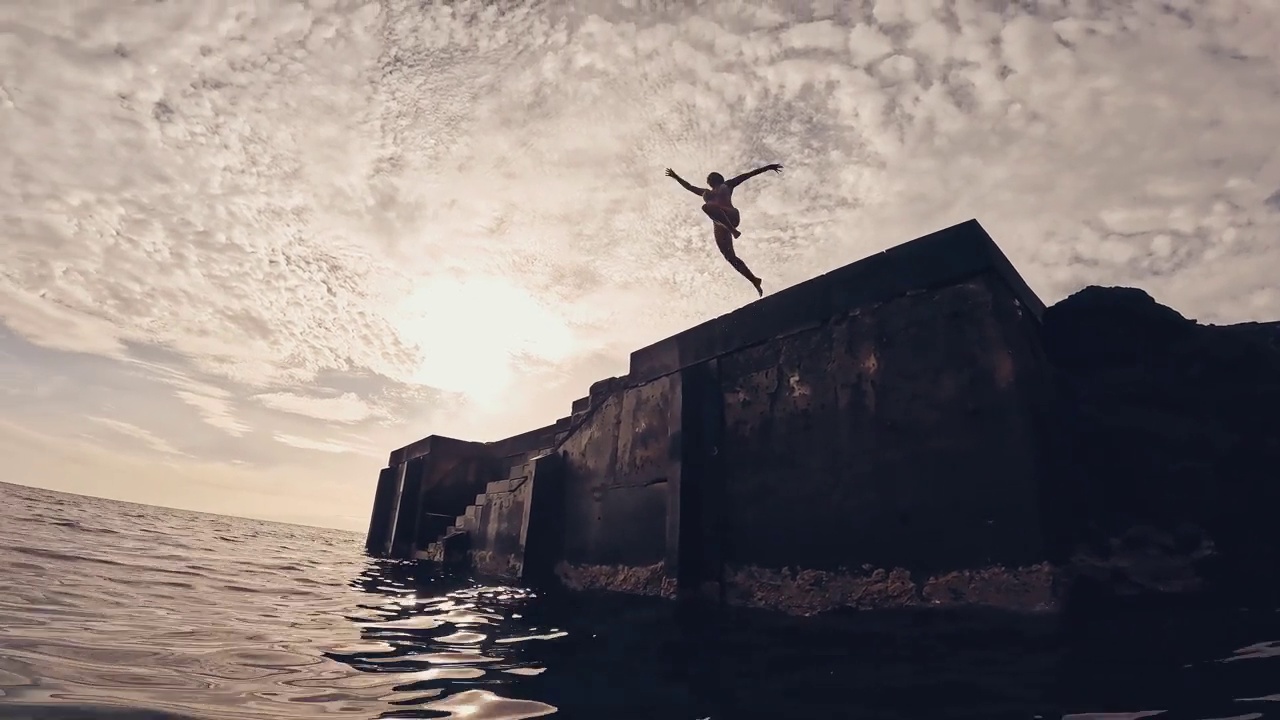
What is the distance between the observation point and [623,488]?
21.9ft

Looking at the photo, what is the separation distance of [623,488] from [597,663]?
3520 mm

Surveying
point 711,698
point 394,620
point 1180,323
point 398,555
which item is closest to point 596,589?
point 394,620

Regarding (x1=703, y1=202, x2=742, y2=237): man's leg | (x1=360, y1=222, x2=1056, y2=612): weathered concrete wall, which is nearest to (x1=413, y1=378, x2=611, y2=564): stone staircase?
(x1=360, y1=222, x2=1056, y2=612): weathered concrete wall

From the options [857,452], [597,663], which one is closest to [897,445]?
[857,452]

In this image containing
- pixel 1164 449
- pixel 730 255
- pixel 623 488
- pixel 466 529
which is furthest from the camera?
pixel 466 529

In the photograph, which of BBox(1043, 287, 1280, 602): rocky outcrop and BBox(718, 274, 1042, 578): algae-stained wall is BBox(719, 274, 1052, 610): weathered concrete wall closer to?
BBox(718, 274, 1042, 578): algae-stained wall

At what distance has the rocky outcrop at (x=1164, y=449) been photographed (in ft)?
11.7

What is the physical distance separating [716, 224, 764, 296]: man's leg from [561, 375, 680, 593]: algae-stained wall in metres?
2.00

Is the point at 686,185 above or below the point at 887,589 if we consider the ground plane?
above

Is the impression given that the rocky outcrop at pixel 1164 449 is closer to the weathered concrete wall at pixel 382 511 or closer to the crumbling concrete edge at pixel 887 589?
the crumbling concrete edge at pixel 887 589

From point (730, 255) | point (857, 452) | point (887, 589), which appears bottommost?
point (887, 589)

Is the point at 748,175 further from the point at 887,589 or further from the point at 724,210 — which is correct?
the point at 887,589

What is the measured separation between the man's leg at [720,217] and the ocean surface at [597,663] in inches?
188

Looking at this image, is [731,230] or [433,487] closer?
[731,230]
